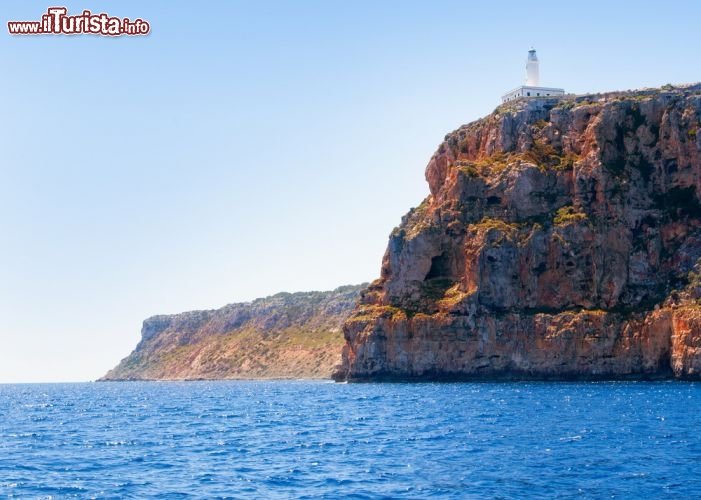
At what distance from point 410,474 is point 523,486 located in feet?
20.1

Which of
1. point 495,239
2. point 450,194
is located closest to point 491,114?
point 450,194

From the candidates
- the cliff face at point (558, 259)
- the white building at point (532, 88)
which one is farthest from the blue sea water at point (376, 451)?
the white building at point (532, 88)

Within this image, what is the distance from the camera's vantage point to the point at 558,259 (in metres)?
136

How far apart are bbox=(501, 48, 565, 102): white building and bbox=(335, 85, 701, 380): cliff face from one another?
13.0 m

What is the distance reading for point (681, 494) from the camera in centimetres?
3781

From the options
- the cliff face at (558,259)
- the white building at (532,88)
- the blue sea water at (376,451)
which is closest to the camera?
the blue sea water at (376,451)

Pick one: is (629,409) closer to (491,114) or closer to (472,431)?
(472,431)

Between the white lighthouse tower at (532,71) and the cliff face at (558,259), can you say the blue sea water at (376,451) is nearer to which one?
the cliff face at (558,259)

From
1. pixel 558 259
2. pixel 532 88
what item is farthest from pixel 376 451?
pixel 532 88

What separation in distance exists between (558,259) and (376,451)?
3517 inches

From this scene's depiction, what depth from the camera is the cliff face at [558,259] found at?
13000 centimetres

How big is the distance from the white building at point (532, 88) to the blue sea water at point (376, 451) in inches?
3231

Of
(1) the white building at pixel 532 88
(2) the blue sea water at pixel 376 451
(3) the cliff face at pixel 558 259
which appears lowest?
(2) the blue sea water at pixel 376 451

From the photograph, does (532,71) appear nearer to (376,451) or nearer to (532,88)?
(532,88)
